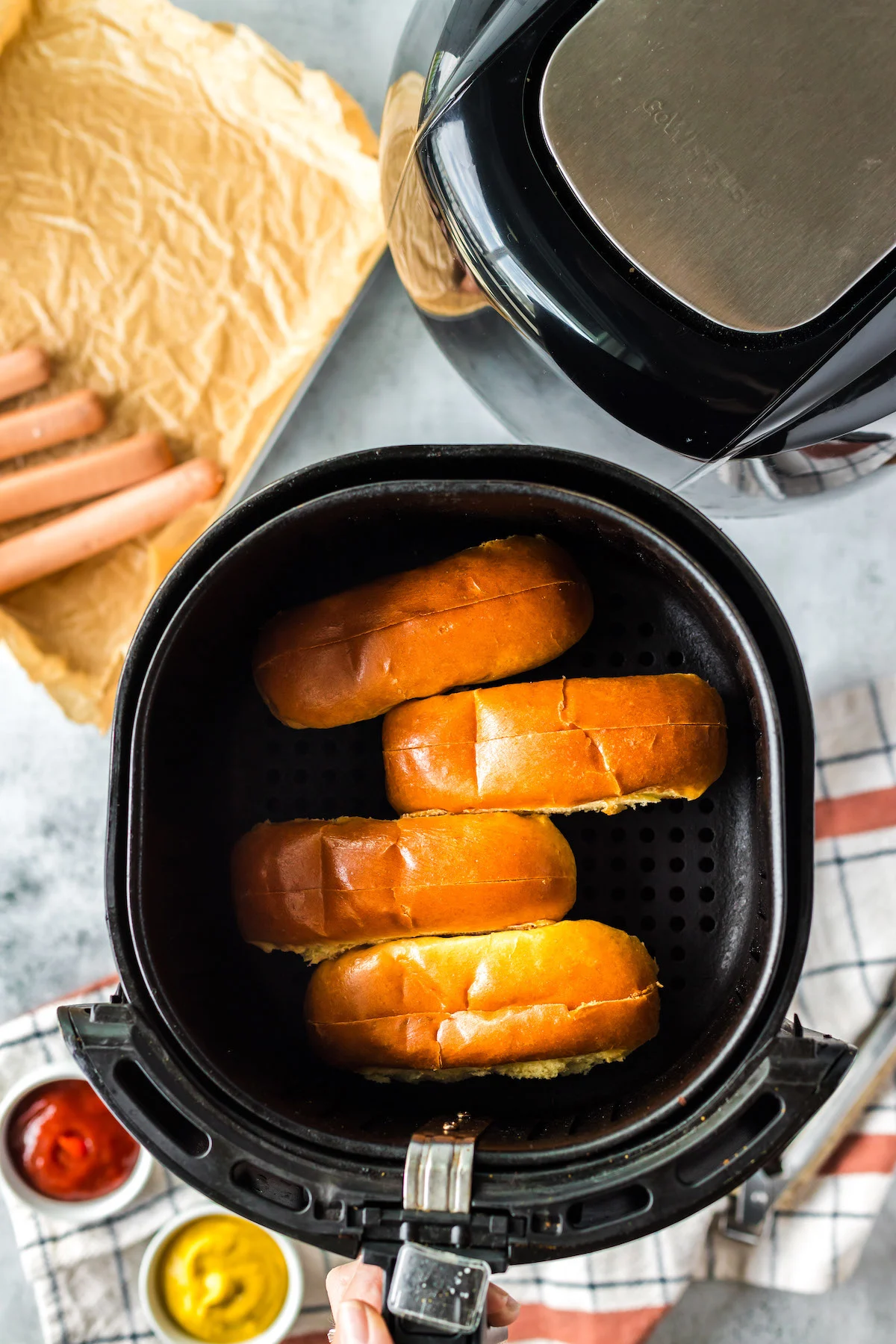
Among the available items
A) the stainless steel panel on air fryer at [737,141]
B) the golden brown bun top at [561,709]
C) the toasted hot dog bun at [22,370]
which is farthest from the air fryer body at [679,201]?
the toasted hot dog bun at [22,370]

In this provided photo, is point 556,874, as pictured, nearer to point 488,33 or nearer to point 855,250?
point 855,250

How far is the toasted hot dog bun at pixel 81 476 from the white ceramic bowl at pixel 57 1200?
78 centimetres

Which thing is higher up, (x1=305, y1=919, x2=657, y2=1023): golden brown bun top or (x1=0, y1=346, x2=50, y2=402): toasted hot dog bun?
(x1=0, y1=346, x2=50, y2=402): toasted hot dog bun

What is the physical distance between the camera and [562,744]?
111cm

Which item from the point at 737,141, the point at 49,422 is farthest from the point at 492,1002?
the point at 49,422

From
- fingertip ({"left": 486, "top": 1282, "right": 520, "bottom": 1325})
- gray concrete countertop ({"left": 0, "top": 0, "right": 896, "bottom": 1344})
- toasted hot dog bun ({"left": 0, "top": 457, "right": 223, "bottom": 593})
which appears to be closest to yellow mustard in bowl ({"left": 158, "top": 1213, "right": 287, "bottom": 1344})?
gray concrete countertop ({"left": 0, "top": 0, "right": 896, "bottom": 1344})

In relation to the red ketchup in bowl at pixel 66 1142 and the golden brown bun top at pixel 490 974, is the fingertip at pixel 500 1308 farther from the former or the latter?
the red ketchup in bowl at pixel 66 1142

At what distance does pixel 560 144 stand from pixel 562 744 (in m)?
0.59

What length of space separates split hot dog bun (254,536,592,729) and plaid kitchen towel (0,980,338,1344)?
584mm

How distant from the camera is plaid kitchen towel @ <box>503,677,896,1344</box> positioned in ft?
4.64

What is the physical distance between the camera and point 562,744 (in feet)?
3.63

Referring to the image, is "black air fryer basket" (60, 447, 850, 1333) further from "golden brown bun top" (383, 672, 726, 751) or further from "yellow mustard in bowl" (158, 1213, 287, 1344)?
"yellow mustard in bowl" (158, 1213, 287, 1344)

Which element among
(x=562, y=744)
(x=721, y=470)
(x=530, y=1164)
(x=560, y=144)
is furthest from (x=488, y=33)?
(x=530, y=1164)

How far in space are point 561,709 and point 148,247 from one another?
936 millimetres
